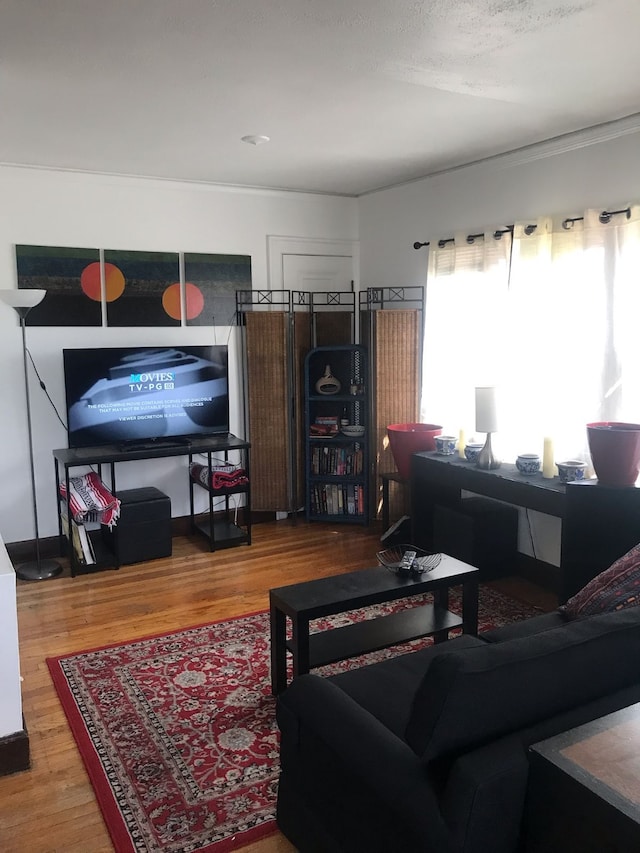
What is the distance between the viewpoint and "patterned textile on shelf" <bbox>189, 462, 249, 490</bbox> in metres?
4.84

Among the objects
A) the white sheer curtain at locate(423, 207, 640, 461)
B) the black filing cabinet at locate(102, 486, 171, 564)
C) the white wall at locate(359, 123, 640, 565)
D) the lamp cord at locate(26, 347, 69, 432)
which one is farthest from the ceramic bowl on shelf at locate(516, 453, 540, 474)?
the lamp cord at locate(26, 347, 69, 432)

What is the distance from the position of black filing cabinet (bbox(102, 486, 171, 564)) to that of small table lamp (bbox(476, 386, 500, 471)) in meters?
2.04

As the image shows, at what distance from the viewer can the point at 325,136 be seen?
382 centimetres

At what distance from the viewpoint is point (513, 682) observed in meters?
1.58

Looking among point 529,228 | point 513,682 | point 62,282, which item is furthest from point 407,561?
point 62,282

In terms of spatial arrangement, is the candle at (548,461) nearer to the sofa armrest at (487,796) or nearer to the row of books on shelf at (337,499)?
the row of books on shelf at (337,499)

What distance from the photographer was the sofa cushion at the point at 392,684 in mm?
2133

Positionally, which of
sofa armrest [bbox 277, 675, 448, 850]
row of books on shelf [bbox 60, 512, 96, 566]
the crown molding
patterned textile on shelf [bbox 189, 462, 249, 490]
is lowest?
row of books on shelf [bbox 60, 512, 96, 566]

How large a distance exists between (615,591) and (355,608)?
3.19ft

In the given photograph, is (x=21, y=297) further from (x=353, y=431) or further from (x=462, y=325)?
(x=462, y=325)

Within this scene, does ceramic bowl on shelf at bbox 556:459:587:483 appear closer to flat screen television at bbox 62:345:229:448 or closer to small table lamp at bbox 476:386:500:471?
small table lamp at bbox 476:386:500:471

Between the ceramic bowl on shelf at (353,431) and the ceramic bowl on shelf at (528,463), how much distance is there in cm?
162

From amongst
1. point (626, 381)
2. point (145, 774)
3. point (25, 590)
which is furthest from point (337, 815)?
point (25, 590)

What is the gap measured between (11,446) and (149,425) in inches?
34.4
